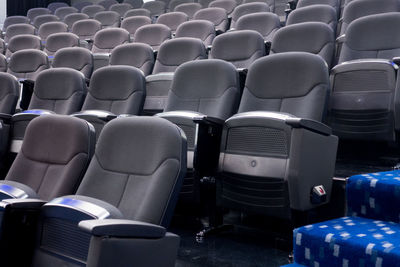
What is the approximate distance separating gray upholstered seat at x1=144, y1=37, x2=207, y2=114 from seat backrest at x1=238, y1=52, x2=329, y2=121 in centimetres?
39

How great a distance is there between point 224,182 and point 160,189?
0.91ft

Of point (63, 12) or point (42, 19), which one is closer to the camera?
point (42, 19)

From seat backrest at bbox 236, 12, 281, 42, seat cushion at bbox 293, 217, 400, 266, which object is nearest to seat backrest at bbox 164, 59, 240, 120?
seat cushion at bbox 293, 217, 400, 266

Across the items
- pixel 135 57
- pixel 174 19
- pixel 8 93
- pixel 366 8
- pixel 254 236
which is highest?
pixel 366 8

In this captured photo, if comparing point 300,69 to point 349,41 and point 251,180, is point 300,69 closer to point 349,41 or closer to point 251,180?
point 251,180

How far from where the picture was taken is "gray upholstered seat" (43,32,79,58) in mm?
2115

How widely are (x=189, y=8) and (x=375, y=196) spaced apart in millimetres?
2153

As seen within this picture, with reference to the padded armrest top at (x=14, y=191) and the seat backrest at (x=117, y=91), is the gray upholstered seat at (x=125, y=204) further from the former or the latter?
the seat backrest at (x=117, y=91)

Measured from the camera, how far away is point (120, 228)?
51cm

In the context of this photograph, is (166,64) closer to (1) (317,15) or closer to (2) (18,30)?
(1) (317,15)

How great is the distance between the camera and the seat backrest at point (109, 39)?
6.81 ft

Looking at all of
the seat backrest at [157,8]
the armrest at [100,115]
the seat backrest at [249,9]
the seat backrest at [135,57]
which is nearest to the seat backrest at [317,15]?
the seat backrest at [249,9]

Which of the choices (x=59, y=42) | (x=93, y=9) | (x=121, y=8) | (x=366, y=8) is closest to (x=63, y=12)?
(x=93, y=9)

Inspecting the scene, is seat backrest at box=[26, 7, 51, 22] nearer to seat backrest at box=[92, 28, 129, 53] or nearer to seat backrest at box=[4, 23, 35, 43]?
seat backrest at box=[4, 23, 35, 43]
